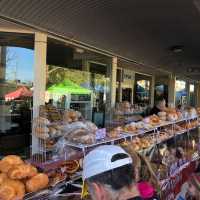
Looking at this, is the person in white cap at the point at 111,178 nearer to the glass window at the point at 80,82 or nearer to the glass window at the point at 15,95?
the glass window at the point at 15,95

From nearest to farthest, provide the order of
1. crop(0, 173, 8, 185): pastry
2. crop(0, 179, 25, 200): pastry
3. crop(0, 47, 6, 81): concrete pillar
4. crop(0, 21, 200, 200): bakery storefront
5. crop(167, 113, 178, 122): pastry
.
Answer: crop(0, 179, 25, 200): pastry → crop(0, 173, 8, 185): pastry → crop(0, 21, 200, 200): bakery storefront → crop(167, 113, 178, 122): pastry → crop(0, 47, 6, 81): concrete pillar

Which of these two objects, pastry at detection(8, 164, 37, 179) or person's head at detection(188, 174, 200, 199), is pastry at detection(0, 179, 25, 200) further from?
person's head at detection(188, 174, 200, 199)

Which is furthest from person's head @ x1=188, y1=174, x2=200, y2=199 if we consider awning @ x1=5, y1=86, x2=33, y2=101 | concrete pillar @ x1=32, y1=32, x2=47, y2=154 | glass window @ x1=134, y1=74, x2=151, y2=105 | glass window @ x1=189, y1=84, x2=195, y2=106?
glass window @ x1=189, y1=84, x2=195, y2=106

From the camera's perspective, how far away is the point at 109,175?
1.39 m

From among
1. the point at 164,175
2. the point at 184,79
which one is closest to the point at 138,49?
the point at 164,175

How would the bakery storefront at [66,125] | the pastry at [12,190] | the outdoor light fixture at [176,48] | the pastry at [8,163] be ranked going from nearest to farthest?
the pastry at [12,190] < the pastry at [8,163] < the bakery storefront at [66,125] < the outdoor light fixture at [176,48]

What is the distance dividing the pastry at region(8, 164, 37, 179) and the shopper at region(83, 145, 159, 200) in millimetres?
649

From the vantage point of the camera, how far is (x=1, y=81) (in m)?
4.99

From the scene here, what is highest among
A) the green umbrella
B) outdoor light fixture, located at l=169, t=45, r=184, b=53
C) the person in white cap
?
outdoor light fixture, located at l=169, t=45, r=184, b=53

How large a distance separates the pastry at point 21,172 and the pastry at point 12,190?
44mm

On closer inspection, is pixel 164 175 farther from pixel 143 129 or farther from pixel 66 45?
pixel 66 45

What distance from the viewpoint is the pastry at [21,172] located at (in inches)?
77.1

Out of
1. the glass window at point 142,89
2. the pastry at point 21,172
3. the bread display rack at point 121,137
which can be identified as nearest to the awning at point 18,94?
the bread display rack at point 121,137

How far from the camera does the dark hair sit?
1.37 m
